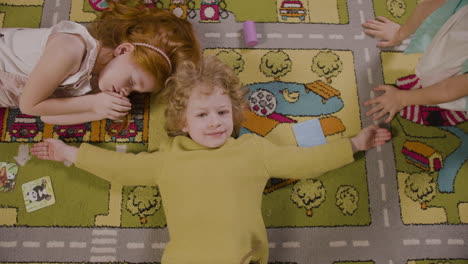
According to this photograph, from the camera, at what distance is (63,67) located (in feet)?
3.90

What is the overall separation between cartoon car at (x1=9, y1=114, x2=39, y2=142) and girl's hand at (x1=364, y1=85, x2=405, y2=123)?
49.9 inches

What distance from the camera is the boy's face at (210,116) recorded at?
124 centimetres

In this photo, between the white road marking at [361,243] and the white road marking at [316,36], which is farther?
the white road marking at [316,36]

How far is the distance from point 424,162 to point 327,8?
0.73 m

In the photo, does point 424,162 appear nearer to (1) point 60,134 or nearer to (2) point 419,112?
(2) point 419,112

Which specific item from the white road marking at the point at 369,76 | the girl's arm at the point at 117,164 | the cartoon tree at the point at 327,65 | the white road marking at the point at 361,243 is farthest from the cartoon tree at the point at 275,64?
the white road marking at the point at 361,243

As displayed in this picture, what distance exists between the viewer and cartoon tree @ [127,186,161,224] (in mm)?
1424

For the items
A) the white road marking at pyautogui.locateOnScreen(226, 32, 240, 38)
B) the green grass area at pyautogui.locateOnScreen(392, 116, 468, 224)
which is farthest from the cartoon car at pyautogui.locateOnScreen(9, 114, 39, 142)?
the green grass area at pyautogui.locateOnScreen(392, 116, 468, 224)

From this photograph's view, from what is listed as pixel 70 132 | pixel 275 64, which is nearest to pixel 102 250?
pixel 70 132

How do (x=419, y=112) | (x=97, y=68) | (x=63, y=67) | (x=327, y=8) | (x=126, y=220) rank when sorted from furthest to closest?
(x=327, y=8) → (x=419, y=112) → (x=126, y=220) → (x=97, y=68) → (x=63, y=67)

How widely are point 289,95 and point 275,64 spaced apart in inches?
5.4

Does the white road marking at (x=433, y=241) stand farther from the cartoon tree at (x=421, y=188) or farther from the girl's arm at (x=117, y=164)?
the girl's arm at (x=117, y=164)

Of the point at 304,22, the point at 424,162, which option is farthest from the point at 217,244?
the point at 304,22

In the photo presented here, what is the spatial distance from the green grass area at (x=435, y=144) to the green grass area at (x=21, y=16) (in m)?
1.47
